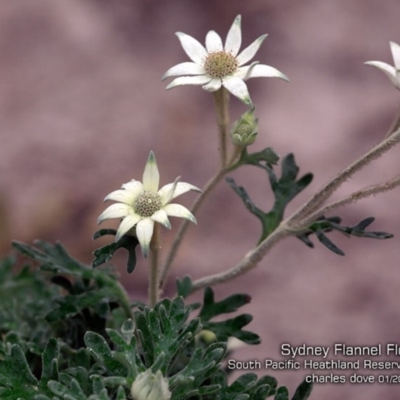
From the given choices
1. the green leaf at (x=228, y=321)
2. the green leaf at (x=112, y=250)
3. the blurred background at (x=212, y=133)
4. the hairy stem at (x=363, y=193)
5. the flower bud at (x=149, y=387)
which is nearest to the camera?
the flower bud at (x=149, y=387)

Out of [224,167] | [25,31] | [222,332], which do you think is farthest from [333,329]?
[25,31]

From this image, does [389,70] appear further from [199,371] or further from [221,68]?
[199,371]

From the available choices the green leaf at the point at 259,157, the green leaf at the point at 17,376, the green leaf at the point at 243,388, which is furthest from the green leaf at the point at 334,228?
the green leaf at the point at 17,376

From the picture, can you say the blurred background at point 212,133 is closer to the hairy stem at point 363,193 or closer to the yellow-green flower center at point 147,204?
the hairy stem at point 363,193

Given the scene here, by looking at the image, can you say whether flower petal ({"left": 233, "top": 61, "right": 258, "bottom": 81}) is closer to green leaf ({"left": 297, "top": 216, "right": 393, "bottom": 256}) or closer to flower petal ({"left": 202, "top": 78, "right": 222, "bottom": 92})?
flower petal ({"left": 202, "top": 78, "right": 222, "bottom": 92})

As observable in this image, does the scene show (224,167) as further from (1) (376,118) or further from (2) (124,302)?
(1) (376,118)
